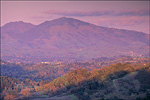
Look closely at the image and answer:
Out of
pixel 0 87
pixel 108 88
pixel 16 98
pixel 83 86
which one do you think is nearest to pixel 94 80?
pixel 83 86

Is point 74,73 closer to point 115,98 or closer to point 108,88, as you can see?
point 108,88

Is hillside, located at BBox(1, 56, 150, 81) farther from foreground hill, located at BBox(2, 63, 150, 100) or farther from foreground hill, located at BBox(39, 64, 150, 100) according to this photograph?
foreground hill, located at BBox(39, 64, 150, 100)

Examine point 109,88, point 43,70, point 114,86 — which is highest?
point 114,86

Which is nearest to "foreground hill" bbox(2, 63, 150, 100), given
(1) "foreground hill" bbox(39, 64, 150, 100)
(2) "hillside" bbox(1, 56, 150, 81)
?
(1) "foreground hill" bbox(39, 64, 150, 100)

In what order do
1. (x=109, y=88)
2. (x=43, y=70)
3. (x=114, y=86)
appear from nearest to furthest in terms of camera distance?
(x=109, y=88) < (x=114, y=86) < (x=43, y=70)

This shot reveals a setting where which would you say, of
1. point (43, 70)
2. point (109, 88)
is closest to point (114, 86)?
point (109, 88)

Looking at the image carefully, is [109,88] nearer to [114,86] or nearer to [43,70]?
[114,86]

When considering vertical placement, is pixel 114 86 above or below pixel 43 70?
above

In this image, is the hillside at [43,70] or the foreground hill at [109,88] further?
the hillside at [43,70]

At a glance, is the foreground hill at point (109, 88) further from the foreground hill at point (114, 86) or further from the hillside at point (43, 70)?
the hillside at point (43, 70)

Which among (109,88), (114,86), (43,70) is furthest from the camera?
(43,70)

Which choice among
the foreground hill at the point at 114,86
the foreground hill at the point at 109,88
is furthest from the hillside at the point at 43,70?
the foreground hill at the point at 114,86

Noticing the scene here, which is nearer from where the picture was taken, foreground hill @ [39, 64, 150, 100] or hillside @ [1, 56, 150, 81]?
foreground hill @ [39, 64, 150, 100]
